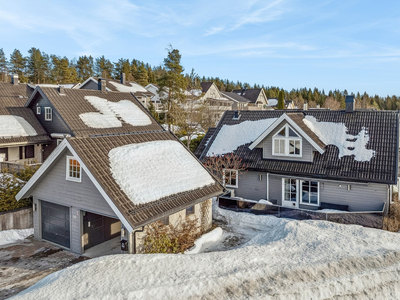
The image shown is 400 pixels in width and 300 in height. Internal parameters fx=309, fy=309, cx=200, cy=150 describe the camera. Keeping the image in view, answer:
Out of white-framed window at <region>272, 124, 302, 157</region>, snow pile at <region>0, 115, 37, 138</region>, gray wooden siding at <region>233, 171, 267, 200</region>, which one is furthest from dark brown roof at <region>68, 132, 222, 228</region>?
snow pile at <region>0, 115, 37, 138</region>

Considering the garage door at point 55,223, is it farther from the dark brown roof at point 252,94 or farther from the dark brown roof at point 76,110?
the dark brown roof at point 252,94

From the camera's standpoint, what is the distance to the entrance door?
43.1ft

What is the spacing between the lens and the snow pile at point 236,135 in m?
21.7

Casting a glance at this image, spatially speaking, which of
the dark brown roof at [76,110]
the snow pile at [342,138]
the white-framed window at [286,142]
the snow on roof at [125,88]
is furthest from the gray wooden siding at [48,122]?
the snow on roof at [125,88]

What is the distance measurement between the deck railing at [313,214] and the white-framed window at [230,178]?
2.38 meters

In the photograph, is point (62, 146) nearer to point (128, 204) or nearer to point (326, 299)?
point (128, 204)

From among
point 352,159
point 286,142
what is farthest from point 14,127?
point 352,159

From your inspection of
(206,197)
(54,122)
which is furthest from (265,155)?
(54,122)

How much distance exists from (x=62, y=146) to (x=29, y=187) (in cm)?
301

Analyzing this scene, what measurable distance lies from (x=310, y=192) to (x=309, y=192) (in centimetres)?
6

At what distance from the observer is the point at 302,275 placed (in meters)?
9.87

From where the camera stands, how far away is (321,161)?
18.2 meters

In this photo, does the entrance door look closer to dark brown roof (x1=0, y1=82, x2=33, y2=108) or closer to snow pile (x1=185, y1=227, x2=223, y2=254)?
snow pile (x1=185, y1=227, x2=223, y2=254)

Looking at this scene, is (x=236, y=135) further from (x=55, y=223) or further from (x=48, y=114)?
(x=48, y=114)
